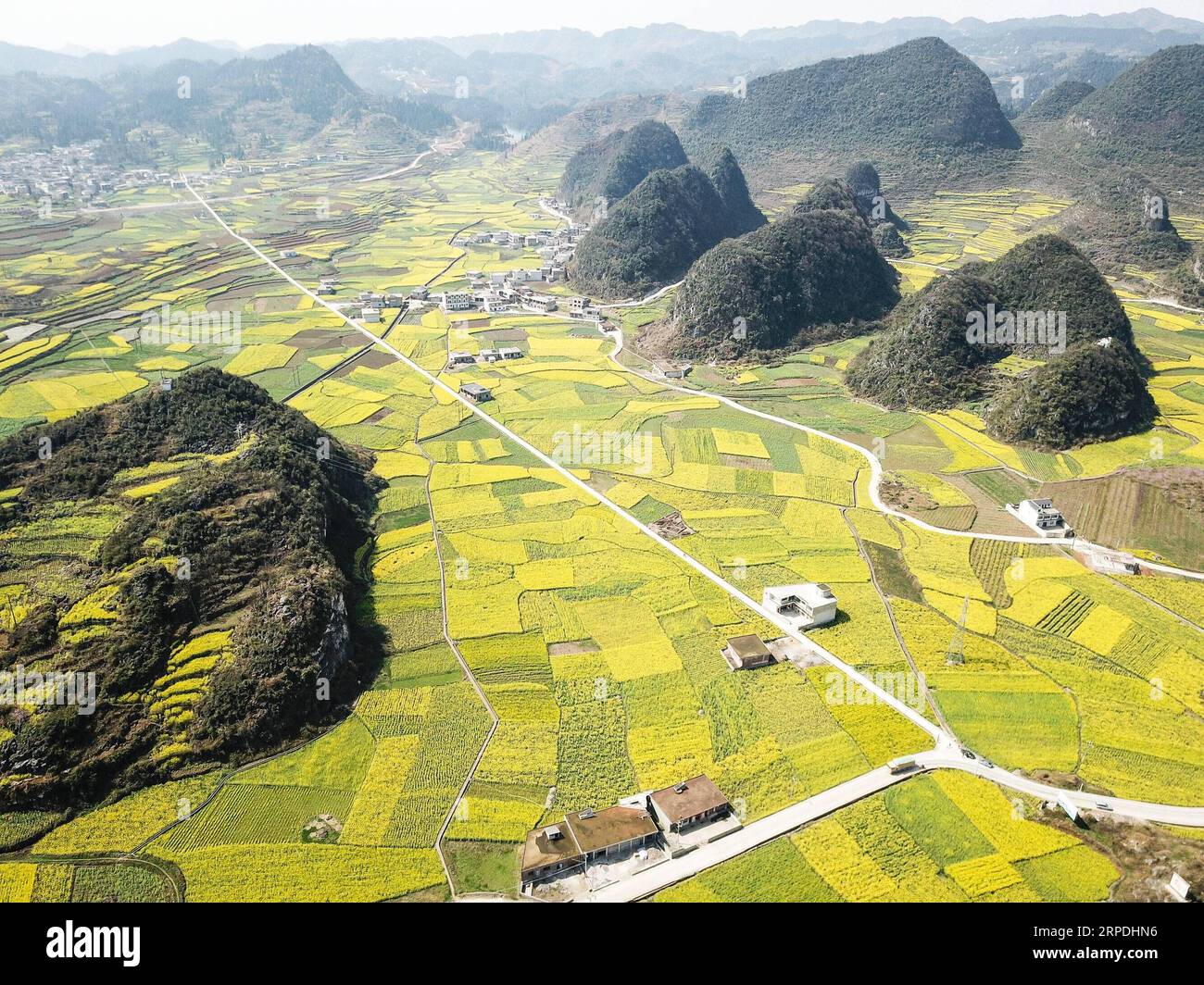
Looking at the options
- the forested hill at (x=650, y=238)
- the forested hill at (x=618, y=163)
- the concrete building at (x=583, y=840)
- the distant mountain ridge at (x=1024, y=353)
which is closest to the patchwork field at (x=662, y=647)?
the concrete building at (x=583, y=840)

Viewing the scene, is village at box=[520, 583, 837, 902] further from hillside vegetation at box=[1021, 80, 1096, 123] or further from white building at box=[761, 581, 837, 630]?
hillside vegetation at box=[1021, 80, 1096, 123]

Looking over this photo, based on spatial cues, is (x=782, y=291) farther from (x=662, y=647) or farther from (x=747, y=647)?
(x=662, y=647)

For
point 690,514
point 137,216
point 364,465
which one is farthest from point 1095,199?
point 137,216

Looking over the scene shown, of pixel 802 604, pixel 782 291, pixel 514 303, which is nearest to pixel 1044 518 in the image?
pixel 802 604

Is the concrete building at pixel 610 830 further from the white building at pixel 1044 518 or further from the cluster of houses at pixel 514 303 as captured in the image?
the cluster of houses at pixel 514 303

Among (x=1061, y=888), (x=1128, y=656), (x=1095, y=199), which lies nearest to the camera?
(x=1061, y=888)

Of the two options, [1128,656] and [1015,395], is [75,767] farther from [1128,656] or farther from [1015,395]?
[1015,395]

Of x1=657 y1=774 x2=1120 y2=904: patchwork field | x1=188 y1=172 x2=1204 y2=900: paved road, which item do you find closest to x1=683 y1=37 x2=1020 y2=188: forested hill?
x1=188 y1=172 x2=1204 y2=900: paved road
